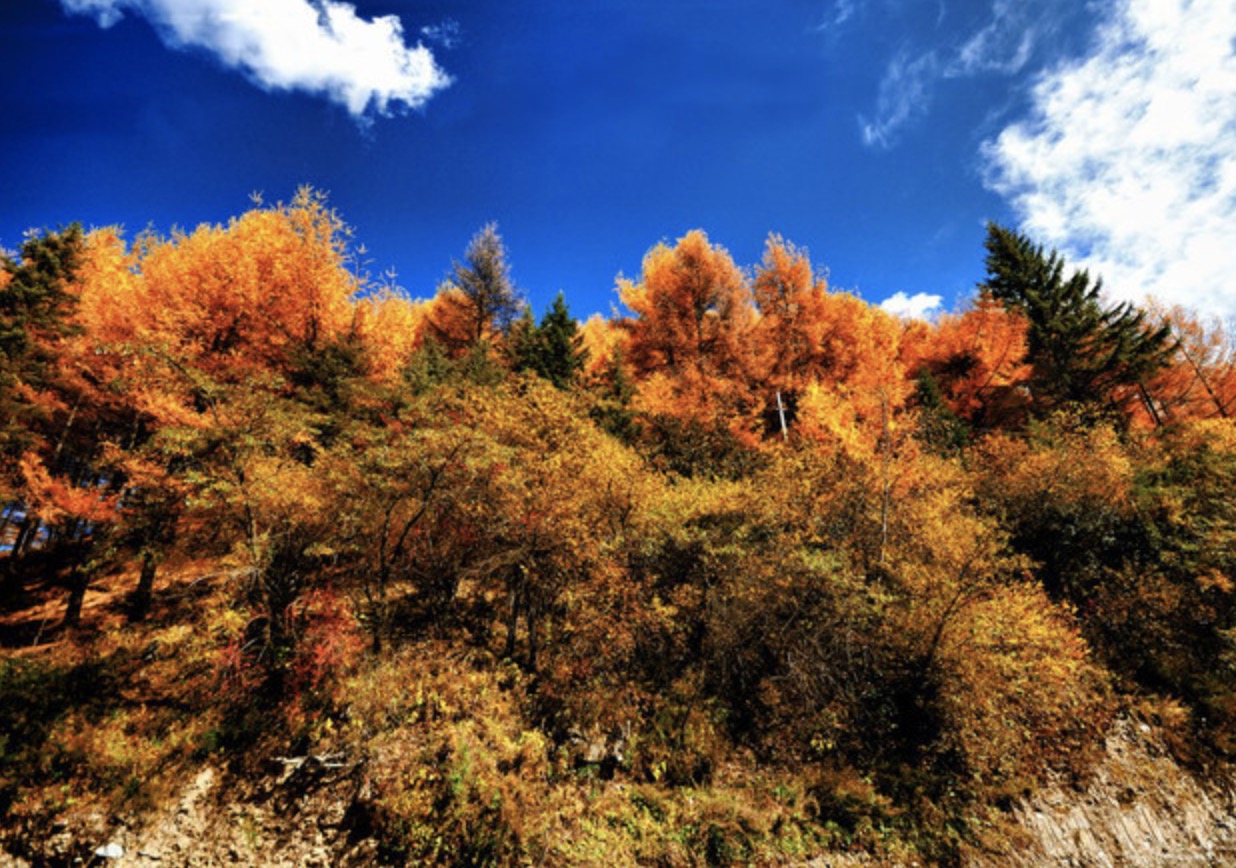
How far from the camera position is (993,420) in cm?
2386

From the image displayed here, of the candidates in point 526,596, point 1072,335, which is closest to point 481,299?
point 526,596

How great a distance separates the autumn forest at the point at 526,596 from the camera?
9617 mm

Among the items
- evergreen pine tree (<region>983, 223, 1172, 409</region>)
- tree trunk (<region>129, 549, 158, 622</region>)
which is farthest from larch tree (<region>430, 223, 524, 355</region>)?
evergreen pine tree (<region>983, 223, 1172, 409</region>)

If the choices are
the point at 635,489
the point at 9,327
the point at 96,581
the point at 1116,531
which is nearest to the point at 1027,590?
the point at 1116,531

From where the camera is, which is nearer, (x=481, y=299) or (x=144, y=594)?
(x=144, y=594)

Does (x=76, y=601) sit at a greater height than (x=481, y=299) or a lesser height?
Result: lesser

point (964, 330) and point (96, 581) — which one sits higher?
point (964, 330)

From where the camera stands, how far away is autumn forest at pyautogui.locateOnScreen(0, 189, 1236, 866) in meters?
9.62

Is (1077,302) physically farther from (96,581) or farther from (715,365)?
(96,581)

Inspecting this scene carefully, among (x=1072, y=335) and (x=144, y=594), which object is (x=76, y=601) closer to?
(x=144, y=594)

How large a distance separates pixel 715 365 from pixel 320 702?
64.1ft

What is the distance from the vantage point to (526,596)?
13250mm

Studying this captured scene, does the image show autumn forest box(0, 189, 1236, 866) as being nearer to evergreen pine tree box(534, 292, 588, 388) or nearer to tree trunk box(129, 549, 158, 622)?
tree trunk box(129, 549, 158, 622)

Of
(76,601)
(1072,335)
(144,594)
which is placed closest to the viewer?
(76,601)
